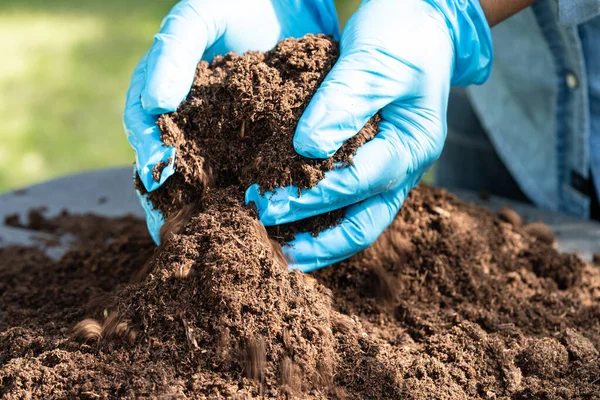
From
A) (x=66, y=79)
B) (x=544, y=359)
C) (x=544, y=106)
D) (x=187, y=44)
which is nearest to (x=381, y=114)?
(x=187, y=44)

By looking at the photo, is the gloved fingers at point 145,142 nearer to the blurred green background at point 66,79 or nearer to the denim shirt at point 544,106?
the denim shirt at point 544,106

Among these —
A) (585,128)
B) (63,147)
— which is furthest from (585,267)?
(63,147)

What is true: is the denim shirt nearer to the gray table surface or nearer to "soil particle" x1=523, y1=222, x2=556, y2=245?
the gray table surface

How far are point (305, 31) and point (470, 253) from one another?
2.78 feet

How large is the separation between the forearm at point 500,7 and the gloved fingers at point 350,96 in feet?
1.38

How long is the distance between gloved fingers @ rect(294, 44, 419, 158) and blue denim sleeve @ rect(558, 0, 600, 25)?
0.56 m

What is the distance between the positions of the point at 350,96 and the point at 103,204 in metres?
1.46

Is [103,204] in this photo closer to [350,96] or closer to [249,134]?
[249,134]

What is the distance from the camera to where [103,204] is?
2463mm

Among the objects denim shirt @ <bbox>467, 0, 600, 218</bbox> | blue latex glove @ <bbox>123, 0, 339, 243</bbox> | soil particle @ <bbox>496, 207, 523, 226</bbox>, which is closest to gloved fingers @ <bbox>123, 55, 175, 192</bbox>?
blue latex glove @ <bbox>123, 0, 339, 243</bbox>

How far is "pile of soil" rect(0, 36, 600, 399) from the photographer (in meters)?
1.16

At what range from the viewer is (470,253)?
1.66 meters

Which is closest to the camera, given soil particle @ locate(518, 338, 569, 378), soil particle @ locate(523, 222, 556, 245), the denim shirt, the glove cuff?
soil particle @ locate(518, 338, 569, 378)

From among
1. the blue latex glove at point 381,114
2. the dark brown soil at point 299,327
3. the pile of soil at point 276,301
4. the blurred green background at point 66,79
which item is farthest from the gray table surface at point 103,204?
the blurred green background at point 66,79
